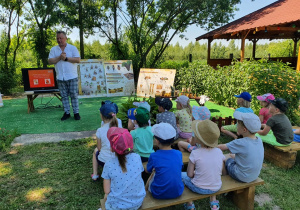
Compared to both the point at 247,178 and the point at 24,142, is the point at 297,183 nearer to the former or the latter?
the point at 247,178

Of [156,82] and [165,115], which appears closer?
[165,115]

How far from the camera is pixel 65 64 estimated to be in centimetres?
567

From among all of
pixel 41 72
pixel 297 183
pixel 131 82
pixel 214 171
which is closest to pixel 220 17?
pixel 131 82

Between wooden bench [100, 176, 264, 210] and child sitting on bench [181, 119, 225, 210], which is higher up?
child sitting on bench [181, 119, 225, 210]

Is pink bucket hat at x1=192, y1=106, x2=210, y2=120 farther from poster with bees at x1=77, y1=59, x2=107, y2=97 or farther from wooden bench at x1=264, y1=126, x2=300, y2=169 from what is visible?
poster with bees at x1=77, y1=59, x2=107, y2=97

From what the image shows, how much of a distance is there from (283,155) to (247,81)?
2939 millimetres

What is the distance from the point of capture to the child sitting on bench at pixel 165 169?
6.80ft

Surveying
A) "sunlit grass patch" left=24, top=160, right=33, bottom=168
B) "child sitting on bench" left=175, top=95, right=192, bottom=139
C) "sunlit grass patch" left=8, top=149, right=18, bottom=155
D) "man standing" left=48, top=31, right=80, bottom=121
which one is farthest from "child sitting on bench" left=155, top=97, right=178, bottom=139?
"man standing" left=48, top=31, right=80, bottom=121

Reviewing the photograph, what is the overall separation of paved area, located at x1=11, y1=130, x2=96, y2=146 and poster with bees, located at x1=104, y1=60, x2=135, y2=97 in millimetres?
5281

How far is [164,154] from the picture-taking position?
215 centimetres

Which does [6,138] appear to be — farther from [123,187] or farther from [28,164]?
[123,187]

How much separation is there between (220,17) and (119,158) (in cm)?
1417

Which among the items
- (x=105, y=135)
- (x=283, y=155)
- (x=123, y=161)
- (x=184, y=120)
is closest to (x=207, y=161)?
(x=123, y=161)

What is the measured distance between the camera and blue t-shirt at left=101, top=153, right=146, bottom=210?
192 cm
